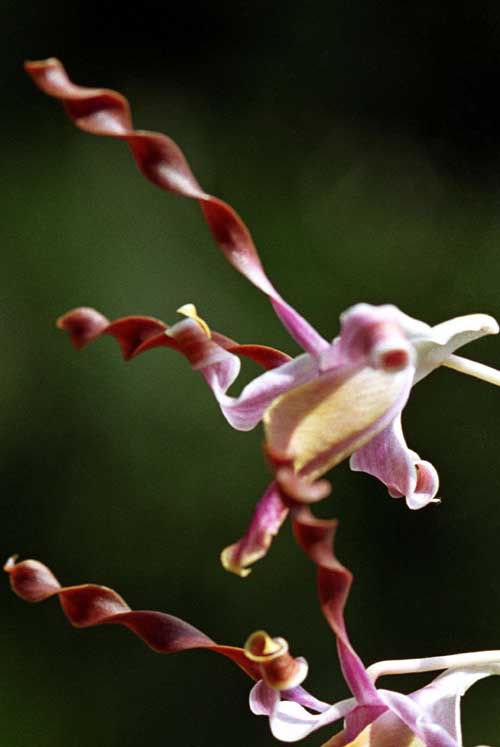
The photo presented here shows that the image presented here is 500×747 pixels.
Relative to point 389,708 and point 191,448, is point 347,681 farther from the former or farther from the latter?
point 191,448

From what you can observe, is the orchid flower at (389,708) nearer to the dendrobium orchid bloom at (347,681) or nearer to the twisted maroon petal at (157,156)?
the dendrobium orchid bloom at (347,681)

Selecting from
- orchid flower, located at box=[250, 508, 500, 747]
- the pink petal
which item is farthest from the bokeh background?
the pink petal

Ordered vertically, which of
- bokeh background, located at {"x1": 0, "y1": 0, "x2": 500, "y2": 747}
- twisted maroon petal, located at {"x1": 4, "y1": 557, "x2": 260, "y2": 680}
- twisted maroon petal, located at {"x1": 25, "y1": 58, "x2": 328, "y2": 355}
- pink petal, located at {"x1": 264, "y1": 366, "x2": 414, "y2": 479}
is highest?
twisted maroon petal, located at {"x1": 25, "y1": 58, "x2": 328, "y2": 355}

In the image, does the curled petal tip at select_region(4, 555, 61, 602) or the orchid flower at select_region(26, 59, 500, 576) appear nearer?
the orchid flower at select_region(26, 59, 500, 576)

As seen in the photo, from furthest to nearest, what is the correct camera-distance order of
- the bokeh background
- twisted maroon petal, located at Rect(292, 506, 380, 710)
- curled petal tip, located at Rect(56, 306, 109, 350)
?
the bokeh background < curled petal tip, located at Rect(56, 306, 109, 350) < twisted maroon petal, located at Rect(292, 506, 380, 710)

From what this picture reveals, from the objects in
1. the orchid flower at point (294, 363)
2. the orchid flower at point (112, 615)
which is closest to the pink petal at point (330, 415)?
the orchid flower at point (294, 363)

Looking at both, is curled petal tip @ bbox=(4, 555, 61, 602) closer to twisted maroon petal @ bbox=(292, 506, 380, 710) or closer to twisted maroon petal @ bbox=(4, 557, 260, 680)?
twisted maroon petal @ bbox=(4, 557, 260, 680)
